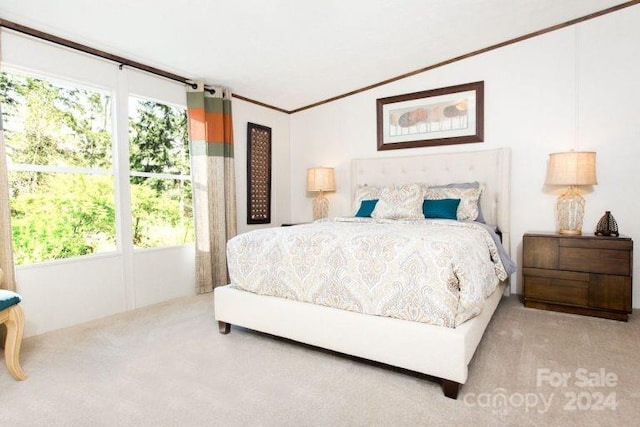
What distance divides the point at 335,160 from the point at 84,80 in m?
2.82

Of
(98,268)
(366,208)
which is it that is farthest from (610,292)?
(98,268)

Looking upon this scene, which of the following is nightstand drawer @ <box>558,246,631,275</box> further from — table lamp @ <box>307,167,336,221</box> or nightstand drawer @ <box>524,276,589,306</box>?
table lamp @ <box>307,167,336,221</box>

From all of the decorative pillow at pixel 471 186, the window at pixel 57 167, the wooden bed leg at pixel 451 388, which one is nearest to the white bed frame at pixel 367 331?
the wooden bed leg at pixel 451 388

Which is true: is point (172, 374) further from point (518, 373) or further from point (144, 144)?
point (144, 144)

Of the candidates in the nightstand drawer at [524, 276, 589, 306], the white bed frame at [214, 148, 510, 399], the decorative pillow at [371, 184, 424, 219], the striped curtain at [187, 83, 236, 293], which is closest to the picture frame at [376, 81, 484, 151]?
the decorative pillow at [371, 184, 424, 219]

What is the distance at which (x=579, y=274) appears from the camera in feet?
9.46

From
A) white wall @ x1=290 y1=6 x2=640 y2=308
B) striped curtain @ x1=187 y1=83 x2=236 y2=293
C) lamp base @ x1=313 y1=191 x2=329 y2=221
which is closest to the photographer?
white wall @ x1=290 y1=6 x2=640 y2=308

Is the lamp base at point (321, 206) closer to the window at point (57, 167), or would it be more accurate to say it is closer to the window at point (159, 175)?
the window at point (159, 175)

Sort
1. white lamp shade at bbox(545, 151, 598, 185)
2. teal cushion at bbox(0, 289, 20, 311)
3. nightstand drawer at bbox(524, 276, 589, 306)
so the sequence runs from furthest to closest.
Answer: white lamp shade at bbox(545, 151, 598, 185), nightstand drawer at bbox(524, 276, 589, 306), teal cushion at bbox(0, 289, 20, 311)

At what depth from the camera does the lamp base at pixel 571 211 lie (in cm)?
319

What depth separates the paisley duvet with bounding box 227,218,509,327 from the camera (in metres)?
1.78

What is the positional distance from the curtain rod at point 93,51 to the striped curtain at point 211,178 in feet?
0.54

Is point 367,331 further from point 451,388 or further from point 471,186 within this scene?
point 471,186

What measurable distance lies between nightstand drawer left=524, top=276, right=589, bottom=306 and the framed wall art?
302 centimetres
